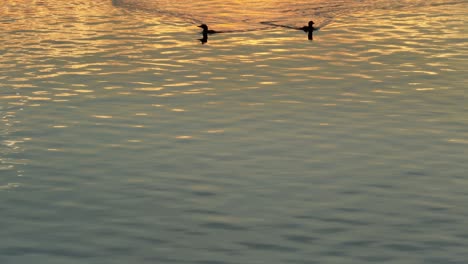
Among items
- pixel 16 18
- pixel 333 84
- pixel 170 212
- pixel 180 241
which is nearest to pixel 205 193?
pixel 170 212

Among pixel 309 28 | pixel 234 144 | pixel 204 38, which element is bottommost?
pixel 234 144

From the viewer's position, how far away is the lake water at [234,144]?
24.8 m

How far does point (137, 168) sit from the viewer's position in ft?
99.0

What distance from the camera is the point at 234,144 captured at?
106 feet

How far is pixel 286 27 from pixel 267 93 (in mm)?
15898

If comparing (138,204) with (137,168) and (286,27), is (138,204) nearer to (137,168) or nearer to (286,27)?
(137,168)

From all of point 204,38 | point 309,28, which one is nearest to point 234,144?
point 204,38

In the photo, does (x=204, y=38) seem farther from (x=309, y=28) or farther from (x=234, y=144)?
(x=234, y=144)

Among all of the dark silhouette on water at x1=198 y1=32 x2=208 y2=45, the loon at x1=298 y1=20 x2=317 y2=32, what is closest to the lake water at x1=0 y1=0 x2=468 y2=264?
the dark silhouette on water at x1=198 y1=32 x2=208 y2=45

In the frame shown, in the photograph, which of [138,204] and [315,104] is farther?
[315,104]

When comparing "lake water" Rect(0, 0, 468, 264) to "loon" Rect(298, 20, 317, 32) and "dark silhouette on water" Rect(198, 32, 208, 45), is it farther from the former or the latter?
"loon" Rect(298, 20, 317, 32)

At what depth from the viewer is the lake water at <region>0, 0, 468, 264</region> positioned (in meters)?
24.8

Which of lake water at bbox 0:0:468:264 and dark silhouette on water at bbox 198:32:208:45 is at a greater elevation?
dark silhouette on water at bbox 198:32:208:45

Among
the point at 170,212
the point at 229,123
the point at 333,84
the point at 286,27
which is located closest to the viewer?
the point at 170,212
